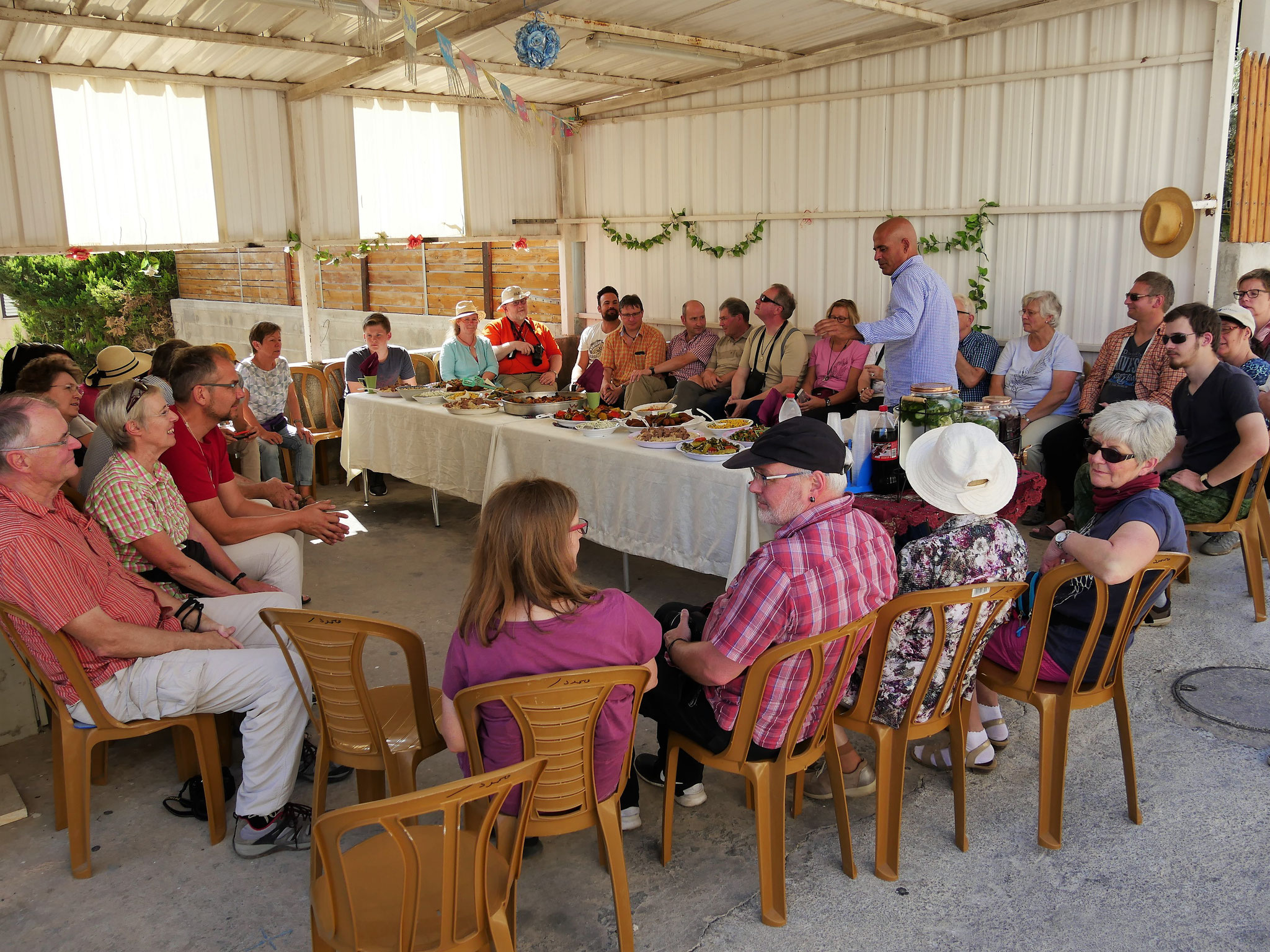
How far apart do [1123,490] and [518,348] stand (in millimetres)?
5505

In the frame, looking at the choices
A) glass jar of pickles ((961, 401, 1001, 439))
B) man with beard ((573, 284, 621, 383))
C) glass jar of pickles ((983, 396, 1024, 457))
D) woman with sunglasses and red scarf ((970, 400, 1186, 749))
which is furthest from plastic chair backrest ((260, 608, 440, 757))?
man with beard ((573, 284, 621, 383))

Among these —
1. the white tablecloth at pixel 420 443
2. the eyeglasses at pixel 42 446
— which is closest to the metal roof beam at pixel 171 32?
the white tablecloth at pixel 420 443

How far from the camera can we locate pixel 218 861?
8.41 ft

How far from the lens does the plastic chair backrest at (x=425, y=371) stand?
7.66 meters

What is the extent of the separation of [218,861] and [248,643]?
0.67 meters

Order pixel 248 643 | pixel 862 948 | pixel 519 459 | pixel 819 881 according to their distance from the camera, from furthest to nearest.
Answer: pixel 519 459 → pixel 248 643 → pixel 819 881 → pixel 862 948

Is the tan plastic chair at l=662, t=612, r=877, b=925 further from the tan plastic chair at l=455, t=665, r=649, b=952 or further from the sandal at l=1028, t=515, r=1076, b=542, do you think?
the sandal at l=1028, t=515, r=1076, b=542

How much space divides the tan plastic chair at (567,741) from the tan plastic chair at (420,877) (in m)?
0.12

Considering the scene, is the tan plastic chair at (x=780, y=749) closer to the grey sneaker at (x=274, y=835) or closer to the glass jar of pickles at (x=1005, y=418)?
the grey sneaker at (x=274, y=835)

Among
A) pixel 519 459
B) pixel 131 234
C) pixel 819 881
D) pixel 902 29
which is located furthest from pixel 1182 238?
pixel 131 234

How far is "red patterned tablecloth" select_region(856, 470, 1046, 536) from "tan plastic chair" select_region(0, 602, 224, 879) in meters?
2.03

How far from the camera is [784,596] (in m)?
2.11

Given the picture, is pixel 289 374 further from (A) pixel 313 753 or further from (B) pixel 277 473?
(A) pixel 313 753

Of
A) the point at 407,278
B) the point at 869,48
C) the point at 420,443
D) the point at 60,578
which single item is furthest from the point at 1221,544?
the point at 407,278
